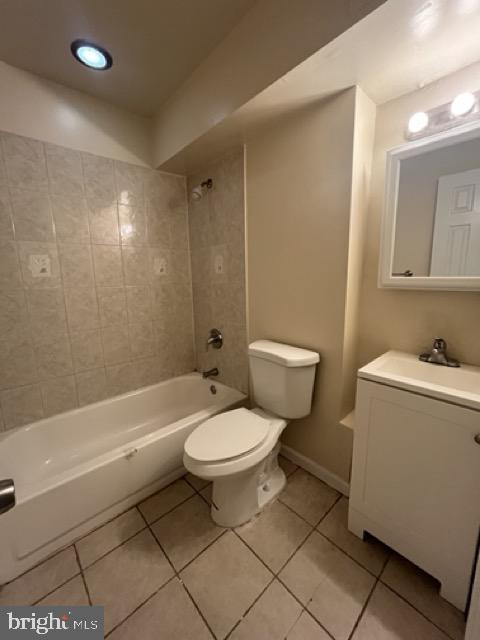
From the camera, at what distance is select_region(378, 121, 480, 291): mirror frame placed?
39.2 inches

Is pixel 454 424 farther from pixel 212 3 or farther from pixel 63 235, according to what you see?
pixel 63 235

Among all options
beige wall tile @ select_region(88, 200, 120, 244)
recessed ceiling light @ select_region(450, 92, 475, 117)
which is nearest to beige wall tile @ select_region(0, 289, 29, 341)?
beige wall tile @ select_region(88, 200, 120, 244)

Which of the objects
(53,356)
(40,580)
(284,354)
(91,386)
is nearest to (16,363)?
(53,356)

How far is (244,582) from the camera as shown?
1011 millimetres

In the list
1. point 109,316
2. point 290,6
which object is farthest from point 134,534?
point 290,6

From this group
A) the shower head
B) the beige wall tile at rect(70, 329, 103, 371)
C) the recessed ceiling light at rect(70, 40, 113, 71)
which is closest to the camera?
the recessed ceiling light at rect(70, 40, 113, 71)

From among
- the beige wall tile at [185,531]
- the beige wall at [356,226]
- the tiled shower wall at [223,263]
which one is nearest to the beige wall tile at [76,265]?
the tiled shower wall at [223,263]

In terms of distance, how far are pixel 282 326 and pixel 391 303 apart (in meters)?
0.59

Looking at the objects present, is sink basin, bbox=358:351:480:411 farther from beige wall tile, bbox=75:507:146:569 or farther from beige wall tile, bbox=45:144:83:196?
beige wall tile, bbox=45:144:83:196

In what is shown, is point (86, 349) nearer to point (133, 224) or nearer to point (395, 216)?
point (133, 224)

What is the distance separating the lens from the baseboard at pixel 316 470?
140cm

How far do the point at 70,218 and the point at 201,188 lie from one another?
0.86 metres

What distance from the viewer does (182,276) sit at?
2.11 meters

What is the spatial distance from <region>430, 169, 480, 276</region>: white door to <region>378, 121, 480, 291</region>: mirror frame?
5 centimetres
